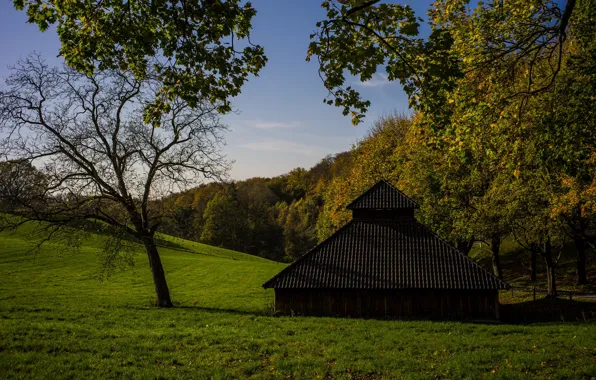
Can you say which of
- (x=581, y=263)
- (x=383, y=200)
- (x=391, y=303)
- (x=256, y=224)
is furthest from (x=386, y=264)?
(x=256, y=224)

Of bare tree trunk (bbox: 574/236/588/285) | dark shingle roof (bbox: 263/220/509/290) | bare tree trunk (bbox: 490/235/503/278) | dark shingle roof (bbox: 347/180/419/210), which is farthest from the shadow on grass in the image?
bare tree trunk (bbox: 574/236/588/285)

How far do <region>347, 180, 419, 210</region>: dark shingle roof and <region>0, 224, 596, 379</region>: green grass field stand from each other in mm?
9149

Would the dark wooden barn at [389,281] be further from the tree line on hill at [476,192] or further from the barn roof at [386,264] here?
the tree line on hill at [476,192]

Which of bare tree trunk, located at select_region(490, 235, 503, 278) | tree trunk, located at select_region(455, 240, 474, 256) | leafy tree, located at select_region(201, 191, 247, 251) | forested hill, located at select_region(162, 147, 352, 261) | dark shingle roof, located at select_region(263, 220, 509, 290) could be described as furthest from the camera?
forested hill, located at select_region(162, 147, 352, 261)

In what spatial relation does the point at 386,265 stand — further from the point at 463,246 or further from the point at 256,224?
the point at 256,224

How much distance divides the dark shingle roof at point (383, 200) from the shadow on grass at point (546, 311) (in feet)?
29.4

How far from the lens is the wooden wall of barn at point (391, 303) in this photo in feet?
69.6

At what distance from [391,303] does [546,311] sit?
1081 centimetres

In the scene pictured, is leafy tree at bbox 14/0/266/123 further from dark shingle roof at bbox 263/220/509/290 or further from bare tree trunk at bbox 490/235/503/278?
bare tree trunk at bbox 490/235/503/278

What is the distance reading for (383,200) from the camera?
26203 mm

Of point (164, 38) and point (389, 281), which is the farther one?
point (389, 281)

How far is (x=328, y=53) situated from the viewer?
7875 millimetres

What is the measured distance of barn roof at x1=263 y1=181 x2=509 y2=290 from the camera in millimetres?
21641

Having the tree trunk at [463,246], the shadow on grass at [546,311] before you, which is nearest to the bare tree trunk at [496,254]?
the tree trunk at [463,246]
